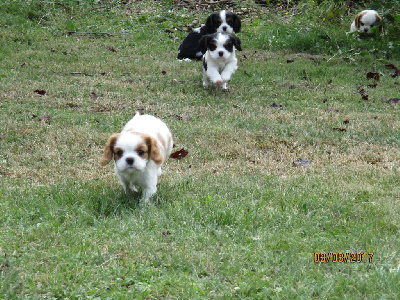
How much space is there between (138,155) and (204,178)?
3.19 ft

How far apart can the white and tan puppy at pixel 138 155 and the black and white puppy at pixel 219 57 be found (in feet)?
12.5

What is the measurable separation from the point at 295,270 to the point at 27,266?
5.17 feet

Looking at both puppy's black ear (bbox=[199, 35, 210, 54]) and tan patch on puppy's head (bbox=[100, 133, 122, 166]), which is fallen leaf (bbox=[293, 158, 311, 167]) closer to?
tan patch on puppy's head (bbox=[100, 133, 122, 166])

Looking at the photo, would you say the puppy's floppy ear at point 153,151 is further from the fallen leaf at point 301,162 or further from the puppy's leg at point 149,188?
the fallen leaf at point 301,162

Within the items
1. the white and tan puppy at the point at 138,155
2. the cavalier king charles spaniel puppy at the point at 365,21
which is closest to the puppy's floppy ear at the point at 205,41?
the white and tan puppy at the point at 138,155

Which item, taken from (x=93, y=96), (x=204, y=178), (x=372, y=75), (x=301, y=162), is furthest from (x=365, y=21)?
(x=204, y=178)

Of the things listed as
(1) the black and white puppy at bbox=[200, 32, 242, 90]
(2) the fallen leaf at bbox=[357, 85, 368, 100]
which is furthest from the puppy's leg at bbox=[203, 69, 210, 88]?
(2) the fallen leaf at bbox=[357, 85, 368, 100]

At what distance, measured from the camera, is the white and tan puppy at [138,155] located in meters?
3.98

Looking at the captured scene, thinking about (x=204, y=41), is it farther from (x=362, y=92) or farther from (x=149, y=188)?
(x=149, y=188)

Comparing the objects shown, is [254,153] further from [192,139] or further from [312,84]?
[312,84]

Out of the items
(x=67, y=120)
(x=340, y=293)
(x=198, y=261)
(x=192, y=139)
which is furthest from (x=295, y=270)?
(x=67, y=120)

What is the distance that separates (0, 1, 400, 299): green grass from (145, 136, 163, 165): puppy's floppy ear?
1.21 ft

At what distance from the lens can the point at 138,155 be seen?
4004mm
